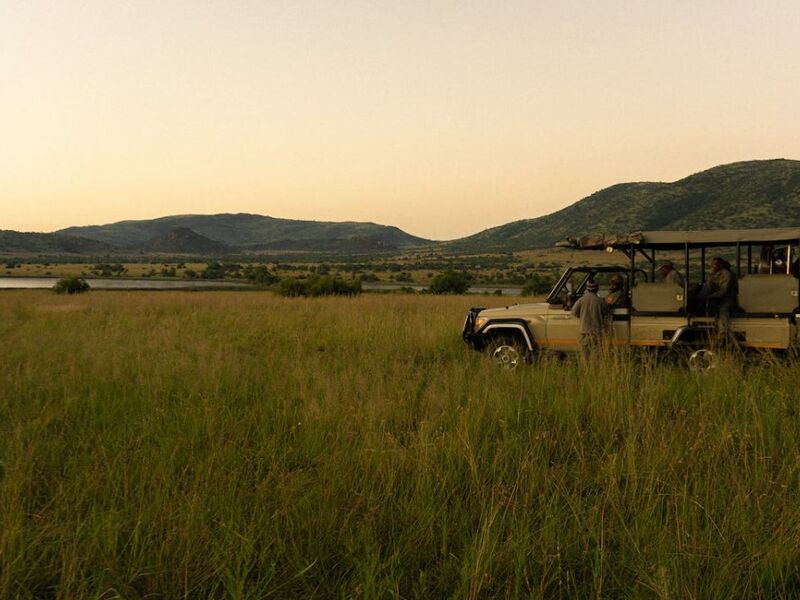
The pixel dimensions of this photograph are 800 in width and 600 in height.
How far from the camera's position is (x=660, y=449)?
14.1ft

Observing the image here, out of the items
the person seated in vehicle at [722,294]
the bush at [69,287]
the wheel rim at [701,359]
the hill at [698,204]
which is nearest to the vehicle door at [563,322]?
the wheel rim at [701,359]

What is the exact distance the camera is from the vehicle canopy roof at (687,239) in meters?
8.24

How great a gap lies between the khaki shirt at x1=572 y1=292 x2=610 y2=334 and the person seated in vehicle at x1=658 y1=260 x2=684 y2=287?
1.06m

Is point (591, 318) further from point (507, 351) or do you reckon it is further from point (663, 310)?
point (507, 351)

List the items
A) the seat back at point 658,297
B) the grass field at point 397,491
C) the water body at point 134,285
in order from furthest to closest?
1. the water body at point 134,285
2. the seat back at point 658,297
3. the grass field at point 397,491

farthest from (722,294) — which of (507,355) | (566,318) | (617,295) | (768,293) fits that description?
(507,355)

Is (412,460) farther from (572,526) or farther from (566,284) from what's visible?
(566,284)

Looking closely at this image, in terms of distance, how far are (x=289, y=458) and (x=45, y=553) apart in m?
1.87

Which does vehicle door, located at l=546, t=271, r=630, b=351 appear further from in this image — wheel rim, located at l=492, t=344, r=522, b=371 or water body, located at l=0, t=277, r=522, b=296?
water body, located at l=0, t=277, r=522, b=296

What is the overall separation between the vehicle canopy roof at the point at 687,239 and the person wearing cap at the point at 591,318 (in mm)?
867

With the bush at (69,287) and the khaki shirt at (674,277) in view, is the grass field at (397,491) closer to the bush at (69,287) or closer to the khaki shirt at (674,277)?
the khaki shirt at (674,277)

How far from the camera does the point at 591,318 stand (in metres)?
8.98

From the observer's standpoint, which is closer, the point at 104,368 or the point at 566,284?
the point at 104,368

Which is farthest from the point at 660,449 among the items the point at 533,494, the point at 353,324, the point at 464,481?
the point at 353,324
